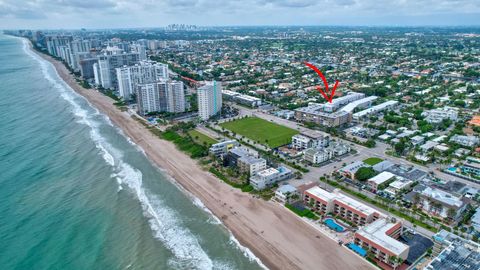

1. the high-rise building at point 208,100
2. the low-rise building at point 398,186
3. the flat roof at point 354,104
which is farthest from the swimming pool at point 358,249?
the high-rise building at point 208,100

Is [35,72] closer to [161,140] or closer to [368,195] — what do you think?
[161,140]

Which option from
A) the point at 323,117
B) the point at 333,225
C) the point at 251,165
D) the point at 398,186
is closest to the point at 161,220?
the point at 251,165

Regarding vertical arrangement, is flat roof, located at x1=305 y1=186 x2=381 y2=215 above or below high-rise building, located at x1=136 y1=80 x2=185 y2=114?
below

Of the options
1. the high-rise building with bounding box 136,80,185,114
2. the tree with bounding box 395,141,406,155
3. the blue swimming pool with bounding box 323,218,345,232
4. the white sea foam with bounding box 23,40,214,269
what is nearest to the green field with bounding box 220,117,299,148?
the high-rise building with bounding box 136,80,185,114

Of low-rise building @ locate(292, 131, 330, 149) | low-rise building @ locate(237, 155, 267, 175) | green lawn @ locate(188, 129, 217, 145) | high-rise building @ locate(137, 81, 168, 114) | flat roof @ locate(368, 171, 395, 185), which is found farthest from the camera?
high-rise building @ locate(137, 81, 168, 114)

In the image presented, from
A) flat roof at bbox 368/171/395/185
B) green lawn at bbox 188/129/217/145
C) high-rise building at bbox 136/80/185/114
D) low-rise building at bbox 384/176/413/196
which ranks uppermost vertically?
high-rise building at bbox 136/80/185/114

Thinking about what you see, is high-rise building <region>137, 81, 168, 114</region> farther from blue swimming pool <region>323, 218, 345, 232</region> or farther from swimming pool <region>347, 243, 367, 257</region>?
swimming pool <region>347, 243, 367, 257</region>
